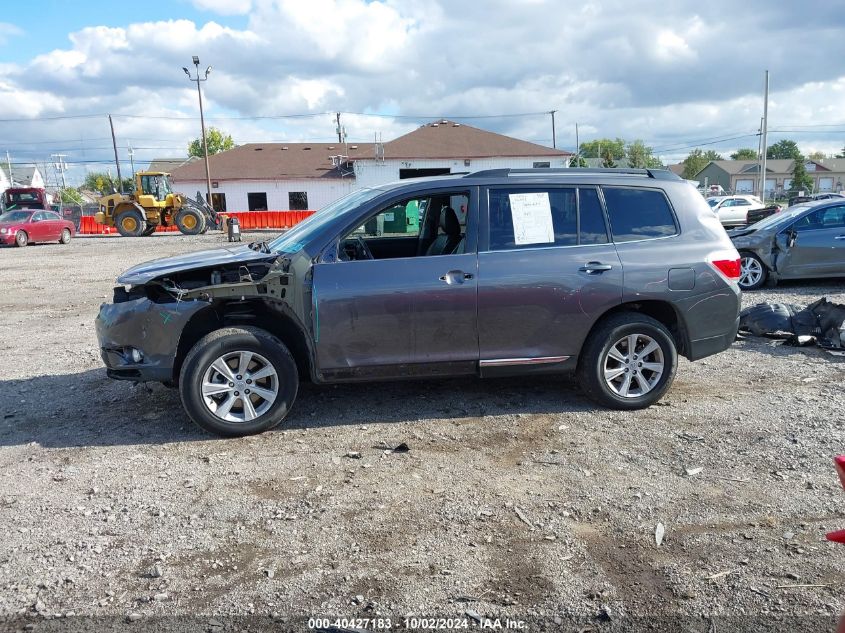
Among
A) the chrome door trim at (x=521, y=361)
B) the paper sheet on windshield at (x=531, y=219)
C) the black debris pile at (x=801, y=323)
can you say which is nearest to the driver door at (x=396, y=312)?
the chrome door trim at (x=521, y=361)

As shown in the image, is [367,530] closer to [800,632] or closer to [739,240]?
[800,632]

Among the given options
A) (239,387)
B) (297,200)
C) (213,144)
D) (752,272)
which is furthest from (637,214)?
(213,144)

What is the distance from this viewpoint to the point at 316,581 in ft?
10.3

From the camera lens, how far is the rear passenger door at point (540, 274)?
502 centimetres

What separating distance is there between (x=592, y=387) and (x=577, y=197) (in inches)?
59.3

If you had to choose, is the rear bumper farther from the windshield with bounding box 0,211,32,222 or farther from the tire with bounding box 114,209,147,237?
the tire with bounding box 114,209,147,237

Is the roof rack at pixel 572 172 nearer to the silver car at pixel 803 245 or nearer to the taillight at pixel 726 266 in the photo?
the taillight at pixel 726 266

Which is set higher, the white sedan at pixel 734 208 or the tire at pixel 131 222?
the tire at pixel 131 222

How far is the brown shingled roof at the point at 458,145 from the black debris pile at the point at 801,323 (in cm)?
3348

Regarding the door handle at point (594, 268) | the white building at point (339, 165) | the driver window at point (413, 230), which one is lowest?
the door handle at point (594, 268)

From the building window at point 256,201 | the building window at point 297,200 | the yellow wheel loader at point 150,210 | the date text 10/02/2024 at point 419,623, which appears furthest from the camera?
the building window at point 256,201

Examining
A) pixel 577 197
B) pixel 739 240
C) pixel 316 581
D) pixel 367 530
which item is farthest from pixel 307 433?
pixel 739 240

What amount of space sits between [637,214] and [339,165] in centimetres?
4056

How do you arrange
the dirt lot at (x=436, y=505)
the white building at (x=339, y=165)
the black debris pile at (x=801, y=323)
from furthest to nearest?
the white building at (x=339, y=165)
the black debris pile at (x=801, y=323)
the dirt lot at (x=436, y=505)
